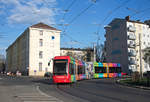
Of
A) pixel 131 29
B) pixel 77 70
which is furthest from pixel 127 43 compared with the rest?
pixel 77 70

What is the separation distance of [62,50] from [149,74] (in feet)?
268

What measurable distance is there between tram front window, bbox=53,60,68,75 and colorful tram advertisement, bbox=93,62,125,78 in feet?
54.8

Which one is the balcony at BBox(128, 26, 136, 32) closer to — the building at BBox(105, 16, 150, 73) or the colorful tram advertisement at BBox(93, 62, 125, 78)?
the building at BBox(105, 16, 150, 73)

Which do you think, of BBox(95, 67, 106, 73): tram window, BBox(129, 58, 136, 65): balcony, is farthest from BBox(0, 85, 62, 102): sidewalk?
BBox(129, 58, 136, 65): balcony

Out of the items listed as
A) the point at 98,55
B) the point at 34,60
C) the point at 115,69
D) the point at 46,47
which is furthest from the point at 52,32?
the point at 115,69

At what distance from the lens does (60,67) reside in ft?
72.2

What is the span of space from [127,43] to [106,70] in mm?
26982

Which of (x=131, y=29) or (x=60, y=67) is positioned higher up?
(x=131, y=29)

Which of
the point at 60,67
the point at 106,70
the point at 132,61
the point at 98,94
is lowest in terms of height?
the point at 98,94

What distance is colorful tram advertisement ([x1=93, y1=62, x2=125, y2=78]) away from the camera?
38359 mm

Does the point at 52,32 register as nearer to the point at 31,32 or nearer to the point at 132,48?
the point at 31,32

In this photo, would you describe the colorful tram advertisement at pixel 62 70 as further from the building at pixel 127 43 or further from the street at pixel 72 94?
the building at pixel 127 43

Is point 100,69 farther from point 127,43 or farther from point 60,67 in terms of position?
point 127,43

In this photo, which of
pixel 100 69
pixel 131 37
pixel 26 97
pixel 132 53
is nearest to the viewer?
pixel 26 97
